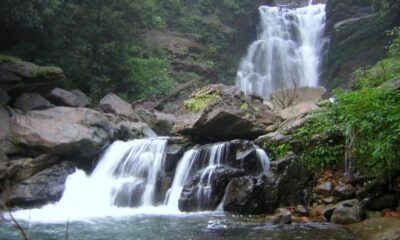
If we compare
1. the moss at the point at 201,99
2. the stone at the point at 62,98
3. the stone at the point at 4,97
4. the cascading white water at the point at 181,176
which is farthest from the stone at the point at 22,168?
the moss at the point at 201,99

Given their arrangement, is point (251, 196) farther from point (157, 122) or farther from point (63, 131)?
point (157, 122)

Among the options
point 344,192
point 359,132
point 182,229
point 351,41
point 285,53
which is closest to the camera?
point 182,229

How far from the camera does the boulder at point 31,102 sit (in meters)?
14.5

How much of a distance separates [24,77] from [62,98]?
6.14 feet

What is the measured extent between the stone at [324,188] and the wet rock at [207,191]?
1980 mm

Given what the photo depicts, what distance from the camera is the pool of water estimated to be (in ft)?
25.4

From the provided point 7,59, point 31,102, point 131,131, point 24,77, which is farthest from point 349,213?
point 7,59

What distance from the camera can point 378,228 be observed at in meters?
7.36

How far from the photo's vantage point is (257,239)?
24.4 feet

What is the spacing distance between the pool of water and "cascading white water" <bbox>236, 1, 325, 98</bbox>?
17.1 metres

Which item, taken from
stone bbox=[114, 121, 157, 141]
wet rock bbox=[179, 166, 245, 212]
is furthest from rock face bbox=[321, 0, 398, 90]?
wet rock bbox=[179, 166, 245, 212]

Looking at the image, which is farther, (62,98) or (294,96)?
(294,96)

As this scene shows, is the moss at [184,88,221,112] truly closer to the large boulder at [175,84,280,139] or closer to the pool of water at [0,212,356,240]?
the large boulder at [175,84,280,139]

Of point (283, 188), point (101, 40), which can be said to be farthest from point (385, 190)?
point (101, 40)
